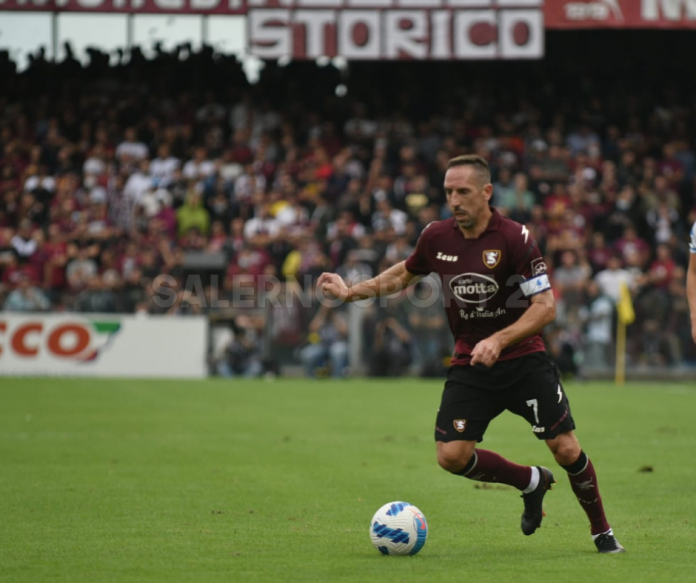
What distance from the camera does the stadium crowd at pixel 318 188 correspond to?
74.5 ft

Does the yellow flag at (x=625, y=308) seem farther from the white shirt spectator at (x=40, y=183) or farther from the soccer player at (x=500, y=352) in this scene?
the soccer player at (x=500, y=352)

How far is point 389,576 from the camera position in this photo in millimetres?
5777

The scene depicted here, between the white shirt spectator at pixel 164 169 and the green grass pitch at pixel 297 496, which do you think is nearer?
the green grass pitch at pixel 297 496

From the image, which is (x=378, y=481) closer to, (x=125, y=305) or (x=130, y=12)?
(x=125, y=305)

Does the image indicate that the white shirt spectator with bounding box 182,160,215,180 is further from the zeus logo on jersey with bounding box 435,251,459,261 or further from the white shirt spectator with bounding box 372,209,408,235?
the zeus logo on jersey with bounding box 435,251,459,261

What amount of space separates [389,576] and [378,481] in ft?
12.0

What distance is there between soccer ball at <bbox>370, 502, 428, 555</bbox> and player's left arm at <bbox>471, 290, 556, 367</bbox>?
90 centimetres

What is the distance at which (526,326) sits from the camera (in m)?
6.35

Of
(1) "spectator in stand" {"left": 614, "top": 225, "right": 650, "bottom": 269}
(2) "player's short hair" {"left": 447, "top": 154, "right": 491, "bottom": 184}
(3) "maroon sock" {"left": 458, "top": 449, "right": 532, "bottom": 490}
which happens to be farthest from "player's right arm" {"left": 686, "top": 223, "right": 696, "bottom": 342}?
(1) "spectator in stand" {"left": 614, "top": 225, "right": 650, "bottom": 269}

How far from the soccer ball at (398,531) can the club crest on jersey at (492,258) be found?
1392mm

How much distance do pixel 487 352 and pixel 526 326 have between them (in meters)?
0.32

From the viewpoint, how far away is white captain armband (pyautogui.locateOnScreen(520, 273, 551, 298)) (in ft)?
21.1

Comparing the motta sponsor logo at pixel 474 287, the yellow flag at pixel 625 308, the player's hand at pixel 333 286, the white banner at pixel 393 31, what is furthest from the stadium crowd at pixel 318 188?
the motta sponsor logo at pixel 474 287

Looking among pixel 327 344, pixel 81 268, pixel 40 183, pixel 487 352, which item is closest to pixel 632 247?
pixel 327 344
